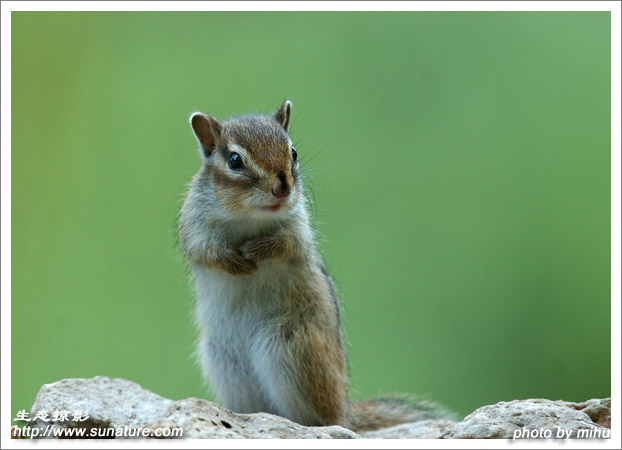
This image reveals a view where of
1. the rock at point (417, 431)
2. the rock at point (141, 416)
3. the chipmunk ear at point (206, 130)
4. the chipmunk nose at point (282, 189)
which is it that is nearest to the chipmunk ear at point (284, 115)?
the chipmunk ear at point (206, 130)

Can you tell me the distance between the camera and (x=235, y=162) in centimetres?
334

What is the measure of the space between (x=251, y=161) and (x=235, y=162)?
0.14m

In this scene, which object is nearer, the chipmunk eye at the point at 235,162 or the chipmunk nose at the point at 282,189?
the chipmunk nose at the point at 282,189

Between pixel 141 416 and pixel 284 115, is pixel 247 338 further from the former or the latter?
pixel 284 115

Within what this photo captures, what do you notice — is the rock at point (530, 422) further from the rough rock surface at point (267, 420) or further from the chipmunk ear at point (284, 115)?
the chipmunk ear at point (284, 115)

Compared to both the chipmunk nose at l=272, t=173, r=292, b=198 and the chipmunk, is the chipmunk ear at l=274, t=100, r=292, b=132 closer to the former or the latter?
the chipmunk

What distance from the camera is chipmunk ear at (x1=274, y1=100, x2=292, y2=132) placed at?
359cm

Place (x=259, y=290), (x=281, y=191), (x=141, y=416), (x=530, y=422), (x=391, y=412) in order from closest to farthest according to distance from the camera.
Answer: (x=530, y=422), (x=281, y=191), (x=141, y=416), (x=259, y=290), (x=391, y=412)

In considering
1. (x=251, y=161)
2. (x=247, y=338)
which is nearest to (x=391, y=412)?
(x=247, y=338)

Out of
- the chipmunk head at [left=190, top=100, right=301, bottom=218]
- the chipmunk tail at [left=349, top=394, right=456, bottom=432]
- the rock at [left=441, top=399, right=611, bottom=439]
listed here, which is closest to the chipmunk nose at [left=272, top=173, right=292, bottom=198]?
the chipmunk head at [left=190, top=100, right=301, bottom=218]

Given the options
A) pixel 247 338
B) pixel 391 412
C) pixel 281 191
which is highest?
pixel 281 191

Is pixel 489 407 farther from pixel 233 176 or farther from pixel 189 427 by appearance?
pixel 233 176

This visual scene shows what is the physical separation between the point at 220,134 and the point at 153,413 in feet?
4.24

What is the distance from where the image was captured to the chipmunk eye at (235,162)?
330 centimetres
